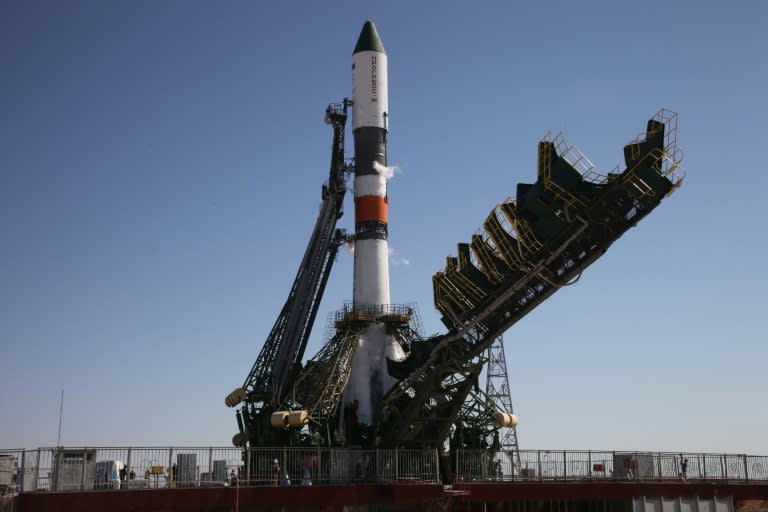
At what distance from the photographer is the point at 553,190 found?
112 ft

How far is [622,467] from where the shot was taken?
37.4 m

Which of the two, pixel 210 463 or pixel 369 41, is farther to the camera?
pixel 369 41

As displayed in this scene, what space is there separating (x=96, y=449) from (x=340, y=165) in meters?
28.2

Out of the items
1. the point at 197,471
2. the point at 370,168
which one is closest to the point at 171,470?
the point at 197,471

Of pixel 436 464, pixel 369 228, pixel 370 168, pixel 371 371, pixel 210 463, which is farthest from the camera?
pixel 370 168

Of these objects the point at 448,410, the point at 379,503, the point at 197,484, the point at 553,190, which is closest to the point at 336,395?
the point at 448,410

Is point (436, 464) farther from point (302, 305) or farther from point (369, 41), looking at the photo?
point (369, 41)

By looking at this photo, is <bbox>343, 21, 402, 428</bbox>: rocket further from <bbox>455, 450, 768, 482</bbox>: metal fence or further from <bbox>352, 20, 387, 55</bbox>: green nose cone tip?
<bbox>455, 450, 768, 482</bbox>: metal fence

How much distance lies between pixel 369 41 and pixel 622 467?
100 ft

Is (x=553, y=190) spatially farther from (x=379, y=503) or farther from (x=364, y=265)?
(x=364, y=265)

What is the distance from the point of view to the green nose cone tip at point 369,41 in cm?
5394

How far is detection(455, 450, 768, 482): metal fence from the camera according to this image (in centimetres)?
3647

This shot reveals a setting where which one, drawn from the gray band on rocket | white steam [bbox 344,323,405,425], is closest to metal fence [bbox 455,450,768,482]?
white steam [bbox 344,323,405,425]

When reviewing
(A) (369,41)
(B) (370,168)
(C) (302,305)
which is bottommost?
(C) (302,305)
